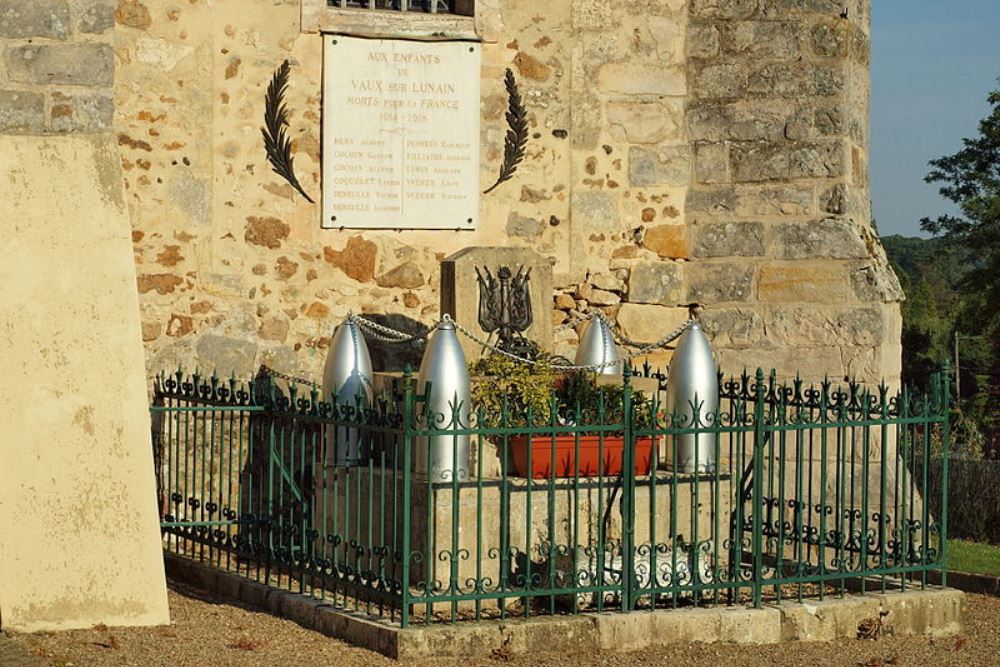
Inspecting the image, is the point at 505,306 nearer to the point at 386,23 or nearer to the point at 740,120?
the point at 386,23

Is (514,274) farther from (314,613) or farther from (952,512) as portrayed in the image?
(952,512)

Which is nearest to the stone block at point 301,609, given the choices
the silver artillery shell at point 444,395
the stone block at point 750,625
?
the silver artillery shell at point 444,395

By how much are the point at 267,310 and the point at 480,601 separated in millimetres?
3273

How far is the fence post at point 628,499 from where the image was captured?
7.45m

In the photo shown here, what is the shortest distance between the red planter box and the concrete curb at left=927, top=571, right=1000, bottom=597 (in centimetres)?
227

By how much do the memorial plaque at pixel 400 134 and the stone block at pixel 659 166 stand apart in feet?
3.49

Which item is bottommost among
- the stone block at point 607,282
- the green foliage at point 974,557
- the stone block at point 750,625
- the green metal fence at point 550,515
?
the green foliage at point 974,557

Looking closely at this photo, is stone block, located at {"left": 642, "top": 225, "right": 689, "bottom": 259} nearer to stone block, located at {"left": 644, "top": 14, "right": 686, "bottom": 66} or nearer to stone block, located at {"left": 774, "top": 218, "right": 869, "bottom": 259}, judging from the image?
stone block, located at {"left": 774, "top": 218, "right": 869, "bottom": 259}

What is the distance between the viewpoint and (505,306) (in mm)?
9180

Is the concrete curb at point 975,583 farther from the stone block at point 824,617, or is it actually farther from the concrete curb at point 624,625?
the stone block at point 824,617

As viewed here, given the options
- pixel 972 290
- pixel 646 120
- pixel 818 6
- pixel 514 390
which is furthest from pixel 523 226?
pixel 972 290

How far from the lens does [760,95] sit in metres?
10.6

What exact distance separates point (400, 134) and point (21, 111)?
9.15 feet

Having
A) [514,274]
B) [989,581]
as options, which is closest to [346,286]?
[514,274]
